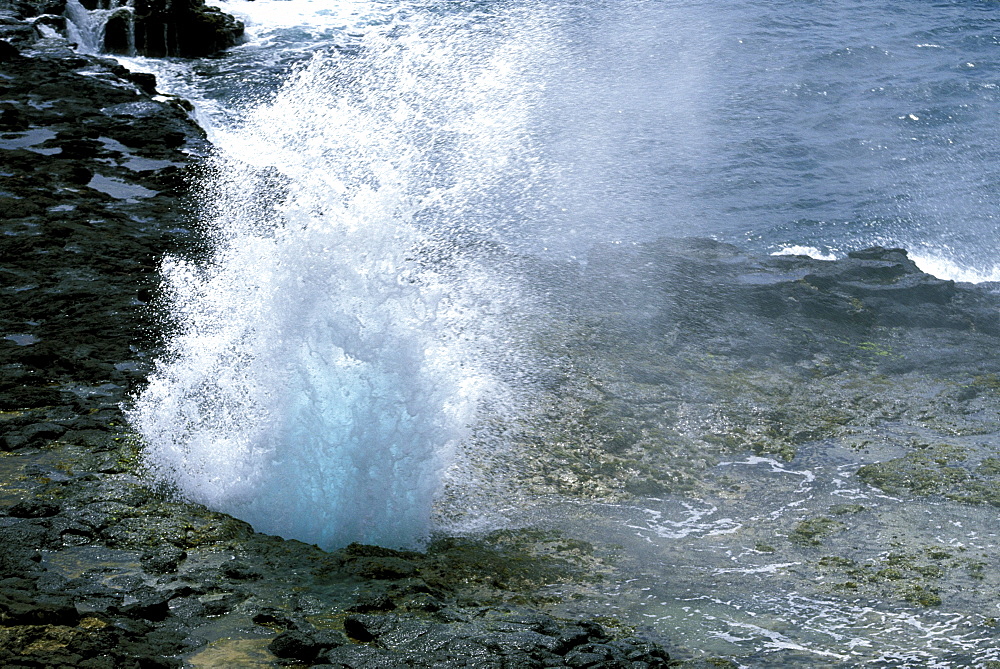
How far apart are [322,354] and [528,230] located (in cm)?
408

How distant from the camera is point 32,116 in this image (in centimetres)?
1080

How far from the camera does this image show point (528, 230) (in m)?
10.2

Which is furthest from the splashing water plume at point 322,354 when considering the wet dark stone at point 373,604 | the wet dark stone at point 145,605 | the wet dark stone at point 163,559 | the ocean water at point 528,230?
the wet dark stone at point 145,605

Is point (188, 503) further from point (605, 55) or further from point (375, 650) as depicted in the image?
point (605, 55)

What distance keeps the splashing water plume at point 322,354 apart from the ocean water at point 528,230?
2cm

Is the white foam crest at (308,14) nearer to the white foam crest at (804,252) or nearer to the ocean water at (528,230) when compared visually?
the ocean water at (528,230)

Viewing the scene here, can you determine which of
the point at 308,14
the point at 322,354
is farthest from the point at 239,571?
the point at 308,14

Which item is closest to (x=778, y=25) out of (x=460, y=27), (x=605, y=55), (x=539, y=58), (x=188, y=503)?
(x=605, y=55)

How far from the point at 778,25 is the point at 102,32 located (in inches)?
449

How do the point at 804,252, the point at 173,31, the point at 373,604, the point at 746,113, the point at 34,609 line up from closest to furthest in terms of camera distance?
the point at 34,609, the point at 373,604, the point at 804,252, the point at 746,113, the point at 173,31

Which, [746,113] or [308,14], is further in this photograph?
[308,14]

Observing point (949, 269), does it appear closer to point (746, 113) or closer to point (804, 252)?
point (804, 252)

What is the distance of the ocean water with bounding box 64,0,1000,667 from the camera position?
571cm

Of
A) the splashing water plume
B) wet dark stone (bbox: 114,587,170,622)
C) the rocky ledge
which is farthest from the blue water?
wet dark stone (bbox: 114,587,170,622)
